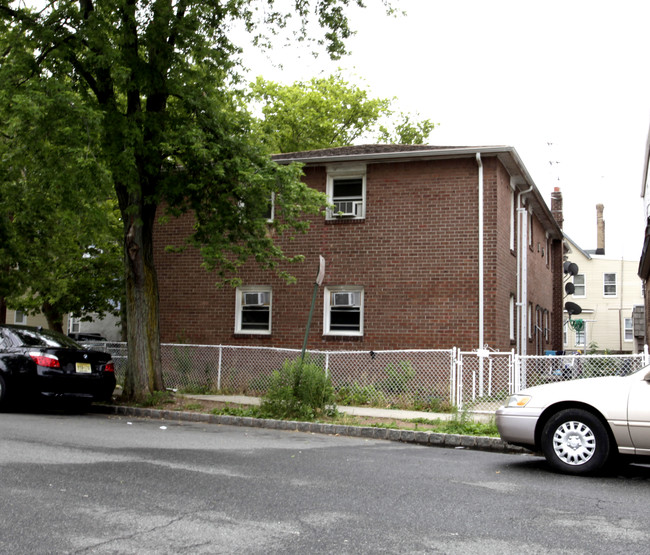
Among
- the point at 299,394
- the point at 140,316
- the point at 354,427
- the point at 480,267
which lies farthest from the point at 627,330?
the point at 354,427

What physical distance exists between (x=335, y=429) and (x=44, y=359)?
16.2 ft

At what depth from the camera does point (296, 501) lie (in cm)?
586

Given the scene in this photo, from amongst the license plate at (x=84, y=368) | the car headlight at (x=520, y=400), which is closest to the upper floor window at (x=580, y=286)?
the license plate at (x=84, y=368)

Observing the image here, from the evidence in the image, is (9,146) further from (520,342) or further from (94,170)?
(520,342)

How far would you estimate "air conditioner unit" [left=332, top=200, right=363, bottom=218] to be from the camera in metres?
17.9

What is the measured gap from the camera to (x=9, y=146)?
13297mm

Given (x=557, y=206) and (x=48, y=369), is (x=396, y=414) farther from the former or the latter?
(x=557, y=206)

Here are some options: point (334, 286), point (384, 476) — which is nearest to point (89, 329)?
point (334, 286)

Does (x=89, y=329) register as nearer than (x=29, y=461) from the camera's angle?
No

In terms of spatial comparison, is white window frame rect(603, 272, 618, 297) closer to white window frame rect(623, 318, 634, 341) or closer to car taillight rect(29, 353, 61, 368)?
white window frame rect(623, 318, 634, 341)

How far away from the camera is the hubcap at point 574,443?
736cm

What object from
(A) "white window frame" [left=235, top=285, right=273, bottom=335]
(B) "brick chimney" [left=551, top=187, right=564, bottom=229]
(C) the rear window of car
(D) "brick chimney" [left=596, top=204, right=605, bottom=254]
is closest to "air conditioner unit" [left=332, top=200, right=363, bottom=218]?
(A) "white window frame" [left=235, top=285, right=273, bottom=335]

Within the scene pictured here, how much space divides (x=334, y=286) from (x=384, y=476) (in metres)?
10.9

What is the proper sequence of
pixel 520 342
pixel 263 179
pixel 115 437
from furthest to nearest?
pixel 520 342, pixel 263 179, pixel 115 437
